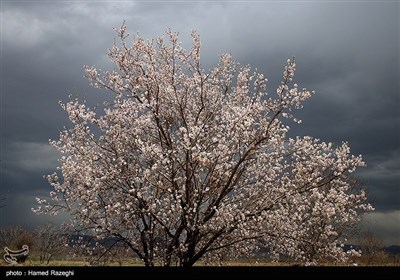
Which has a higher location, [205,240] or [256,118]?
[256,118]

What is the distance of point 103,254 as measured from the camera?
1906cm

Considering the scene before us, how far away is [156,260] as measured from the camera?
18125 millimetres

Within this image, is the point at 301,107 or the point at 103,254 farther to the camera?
the point at 103,254

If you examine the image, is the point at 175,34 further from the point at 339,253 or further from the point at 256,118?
the point at 339,253

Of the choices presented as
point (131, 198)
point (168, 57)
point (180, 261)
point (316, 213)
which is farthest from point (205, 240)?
point (168, 57)

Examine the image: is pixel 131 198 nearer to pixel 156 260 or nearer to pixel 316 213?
pixel 156 260

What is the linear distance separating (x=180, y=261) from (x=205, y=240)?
58.6 inches

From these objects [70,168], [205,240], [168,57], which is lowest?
[205,240]

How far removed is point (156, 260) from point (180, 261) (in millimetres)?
1414

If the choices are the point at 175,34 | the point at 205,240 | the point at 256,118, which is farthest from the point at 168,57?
the point at 205,240
